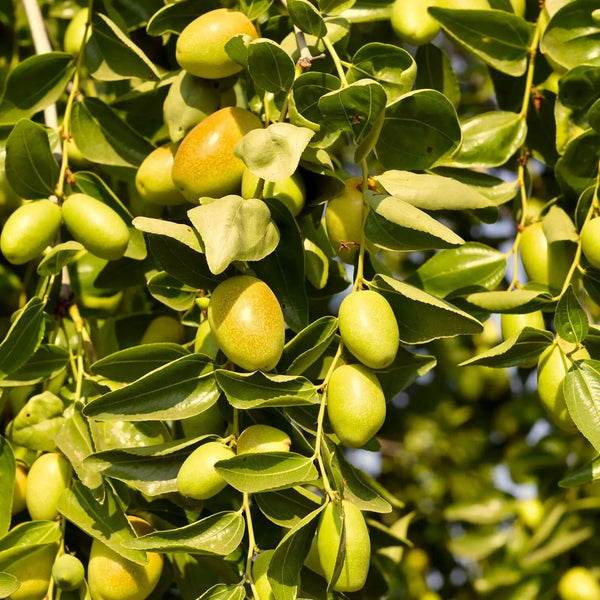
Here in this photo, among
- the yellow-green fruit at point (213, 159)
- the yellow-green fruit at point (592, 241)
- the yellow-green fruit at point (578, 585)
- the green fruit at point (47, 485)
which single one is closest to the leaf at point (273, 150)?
the yellow-green fruit at point (213, 159)

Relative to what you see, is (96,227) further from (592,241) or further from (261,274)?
(592,241)

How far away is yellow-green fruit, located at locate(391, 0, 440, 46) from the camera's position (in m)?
1.51

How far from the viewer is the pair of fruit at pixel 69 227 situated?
51.9 inches

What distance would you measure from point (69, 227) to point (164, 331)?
283mm

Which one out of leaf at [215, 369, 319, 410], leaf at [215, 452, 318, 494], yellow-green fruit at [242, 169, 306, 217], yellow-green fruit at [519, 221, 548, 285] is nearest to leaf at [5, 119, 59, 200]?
yellow-green fruit at [242, 169, 306, 217]

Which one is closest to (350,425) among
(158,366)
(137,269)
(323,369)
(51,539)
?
(323,369)

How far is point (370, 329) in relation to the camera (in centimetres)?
108

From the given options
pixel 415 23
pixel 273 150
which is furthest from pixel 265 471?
pixel 415 23

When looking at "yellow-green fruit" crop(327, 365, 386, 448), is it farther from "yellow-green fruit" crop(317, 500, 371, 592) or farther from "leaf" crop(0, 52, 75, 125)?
"leaf" crop(0, 52, 75, 125)

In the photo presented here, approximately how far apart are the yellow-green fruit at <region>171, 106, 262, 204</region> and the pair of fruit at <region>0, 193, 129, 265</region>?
0.13 meters

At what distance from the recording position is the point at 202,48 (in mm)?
1294

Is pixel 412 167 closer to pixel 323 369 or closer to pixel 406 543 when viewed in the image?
pixel 323 369

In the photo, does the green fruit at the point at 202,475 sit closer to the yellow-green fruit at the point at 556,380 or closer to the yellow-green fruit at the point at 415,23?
the yellow-green fruit at the point at 556,380

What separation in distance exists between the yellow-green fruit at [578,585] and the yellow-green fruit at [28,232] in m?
1.46
